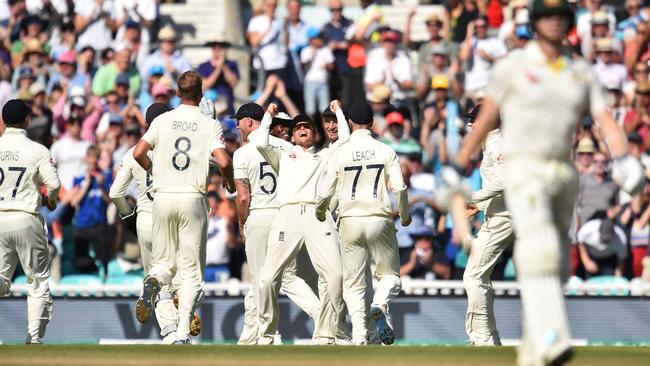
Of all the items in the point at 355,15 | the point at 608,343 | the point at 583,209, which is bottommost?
the point at 608,343

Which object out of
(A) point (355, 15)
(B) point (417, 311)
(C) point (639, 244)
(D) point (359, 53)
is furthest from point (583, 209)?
(A) point (355, 15)

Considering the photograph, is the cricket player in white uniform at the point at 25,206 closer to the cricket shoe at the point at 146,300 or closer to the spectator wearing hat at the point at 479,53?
the cricket shoe at the point at 146,300

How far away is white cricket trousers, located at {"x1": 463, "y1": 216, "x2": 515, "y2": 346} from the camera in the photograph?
16375 millimetres

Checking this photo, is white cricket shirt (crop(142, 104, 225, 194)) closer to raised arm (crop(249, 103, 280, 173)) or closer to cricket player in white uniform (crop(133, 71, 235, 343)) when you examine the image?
cricket player in white uniform (crop(133, 71, 235, 343))

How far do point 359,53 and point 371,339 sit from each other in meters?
8.79

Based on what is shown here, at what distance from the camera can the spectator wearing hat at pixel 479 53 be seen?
24.7 meters

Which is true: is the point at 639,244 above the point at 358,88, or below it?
below

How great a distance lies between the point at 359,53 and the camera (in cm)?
2528

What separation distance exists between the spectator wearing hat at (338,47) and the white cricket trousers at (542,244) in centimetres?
1523

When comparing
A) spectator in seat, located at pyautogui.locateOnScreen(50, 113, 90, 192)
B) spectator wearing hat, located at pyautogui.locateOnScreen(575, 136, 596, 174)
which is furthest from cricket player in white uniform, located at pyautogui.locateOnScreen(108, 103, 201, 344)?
spectator wearing hat, located at pyautogui.locateOnScreen(575, 136, 596, 174)

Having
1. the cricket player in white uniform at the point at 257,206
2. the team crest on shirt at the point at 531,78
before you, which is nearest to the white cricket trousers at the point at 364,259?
the cricket player in white uniform at the point at 257,206

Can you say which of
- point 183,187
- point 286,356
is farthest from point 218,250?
point 286,356

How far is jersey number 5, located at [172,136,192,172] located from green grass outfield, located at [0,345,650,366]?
2.07 meters

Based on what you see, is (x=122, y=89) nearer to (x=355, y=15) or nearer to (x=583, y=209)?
(x=355, y=15)
